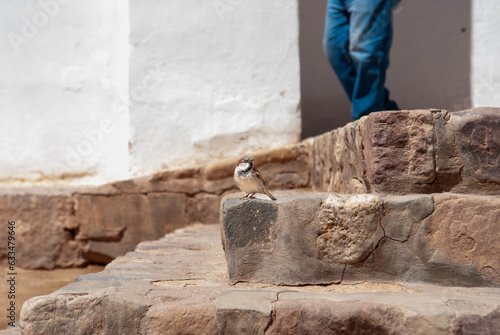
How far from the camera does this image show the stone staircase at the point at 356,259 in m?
1.42

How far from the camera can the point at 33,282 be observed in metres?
3.37

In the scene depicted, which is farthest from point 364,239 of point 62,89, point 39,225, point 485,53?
point 62,89

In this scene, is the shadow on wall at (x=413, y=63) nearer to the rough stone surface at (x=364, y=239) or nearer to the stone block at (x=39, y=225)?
the stone block at (x=39, y=225)

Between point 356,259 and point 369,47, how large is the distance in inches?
72.9

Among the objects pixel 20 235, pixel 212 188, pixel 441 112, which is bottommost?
pixel 20 235

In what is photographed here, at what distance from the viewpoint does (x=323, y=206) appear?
166 cm

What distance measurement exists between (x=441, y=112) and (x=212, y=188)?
205 cm

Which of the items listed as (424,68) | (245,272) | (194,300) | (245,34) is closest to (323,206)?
(245,272)

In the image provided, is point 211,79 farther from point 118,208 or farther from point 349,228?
point 349,228

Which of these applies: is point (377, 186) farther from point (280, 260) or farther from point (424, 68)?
point (424, 68)

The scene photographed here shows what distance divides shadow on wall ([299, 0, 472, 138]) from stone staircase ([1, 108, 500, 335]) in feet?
7.94

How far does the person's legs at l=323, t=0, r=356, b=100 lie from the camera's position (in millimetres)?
3363

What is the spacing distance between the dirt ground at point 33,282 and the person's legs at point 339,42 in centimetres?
229

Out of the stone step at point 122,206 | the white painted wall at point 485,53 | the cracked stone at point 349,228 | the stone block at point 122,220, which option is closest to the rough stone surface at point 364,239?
the cracked stone at point 349,228
